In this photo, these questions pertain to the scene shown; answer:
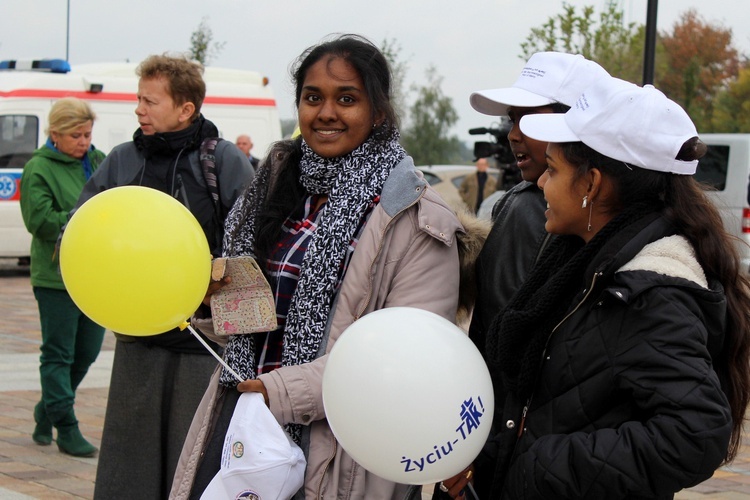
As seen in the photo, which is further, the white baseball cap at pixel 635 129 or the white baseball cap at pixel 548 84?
the white baseball cap at pixel 548 84

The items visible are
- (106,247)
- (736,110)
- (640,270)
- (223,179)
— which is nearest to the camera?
(640,270)

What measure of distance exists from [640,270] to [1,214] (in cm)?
1392

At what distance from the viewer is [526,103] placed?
2961mm

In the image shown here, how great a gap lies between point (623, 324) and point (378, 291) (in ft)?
2.82

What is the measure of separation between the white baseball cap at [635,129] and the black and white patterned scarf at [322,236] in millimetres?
761

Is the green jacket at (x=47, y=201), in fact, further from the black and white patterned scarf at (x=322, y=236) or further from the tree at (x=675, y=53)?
Result: the tree at (x=675, y=53)

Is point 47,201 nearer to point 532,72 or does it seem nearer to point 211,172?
point 211,172

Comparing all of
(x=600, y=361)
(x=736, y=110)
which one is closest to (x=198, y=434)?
(x=600, y=361)

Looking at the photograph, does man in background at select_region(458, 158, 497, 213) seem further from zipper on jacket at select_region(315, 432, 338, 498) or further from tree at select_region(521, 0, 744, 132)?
zipper on jacket at select_region(315, 432, 338, 498)

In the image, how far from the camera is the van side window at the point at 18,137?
14727mm

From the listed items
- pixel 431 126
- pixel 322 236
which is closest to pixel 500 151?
pixel 322 236

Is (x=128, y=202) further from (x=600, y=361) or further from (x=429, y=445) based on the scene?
(x=600, y=361)

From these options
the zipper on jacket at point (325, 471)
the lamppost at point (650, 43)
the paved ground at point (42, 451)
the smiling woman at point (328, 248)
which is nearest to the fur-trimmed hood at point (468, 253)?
the smiling woman at point (328, 248)

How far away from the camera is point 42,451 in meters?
6.13
